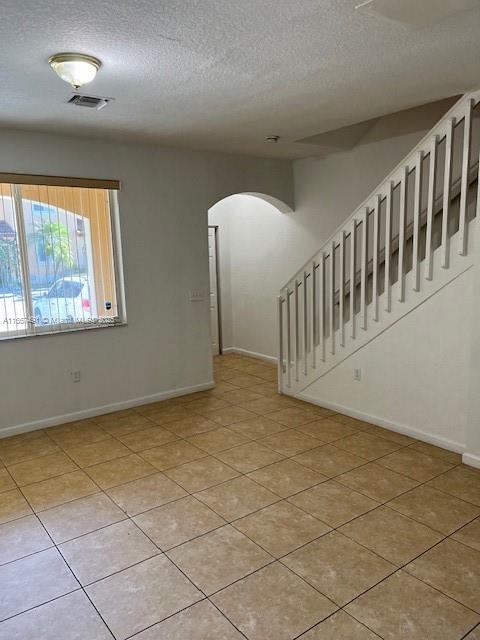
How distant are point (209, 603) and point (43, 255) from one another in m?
3.24

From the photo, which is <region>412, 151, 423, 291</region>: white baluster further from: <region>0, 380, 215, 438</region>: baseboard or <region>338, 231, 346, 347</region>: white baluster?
<region>0, 380, 215, 438</region>: baseboard

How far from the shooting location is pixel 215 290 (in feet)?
22.9

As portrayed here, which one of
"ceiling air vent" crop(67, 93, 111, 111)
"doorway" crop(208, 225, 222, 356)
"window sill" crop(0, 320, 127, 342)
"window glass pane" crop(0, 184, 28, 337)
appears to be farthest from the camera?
"doorway" crop(208, 225, 222, 356)

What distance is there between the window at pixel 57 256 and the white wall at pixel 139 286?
12cm

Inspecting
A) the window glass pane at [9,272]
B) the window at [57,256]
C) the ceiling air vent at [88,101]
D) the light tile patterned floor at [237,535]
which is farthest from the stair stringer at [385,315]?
the window glass pane at [9,272]

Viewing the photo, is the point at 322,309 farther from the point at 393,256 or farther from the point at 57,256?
the point at 57,256

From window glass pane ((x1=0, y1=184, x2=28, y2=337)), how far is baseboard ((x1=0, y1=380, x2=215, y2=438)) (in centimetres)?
86

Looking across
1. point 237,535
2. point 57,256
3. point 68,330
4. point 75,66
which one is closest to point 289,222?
point 57,256

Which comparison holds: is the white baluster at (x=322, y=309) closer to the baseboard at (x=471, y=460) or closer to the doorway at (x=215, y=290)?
the baseboard at (x=471, y=460)

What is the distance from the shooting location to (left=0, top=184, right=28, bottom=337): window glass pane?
4016 mm

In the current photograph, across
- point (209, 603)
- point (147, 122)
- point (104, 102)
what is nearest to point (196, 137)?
point (147, 122)

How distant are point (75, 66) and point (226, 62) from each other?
2.64ft

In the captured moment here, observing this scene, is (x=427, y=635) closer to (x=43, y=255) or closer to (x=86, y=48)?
(x=86, y=48)

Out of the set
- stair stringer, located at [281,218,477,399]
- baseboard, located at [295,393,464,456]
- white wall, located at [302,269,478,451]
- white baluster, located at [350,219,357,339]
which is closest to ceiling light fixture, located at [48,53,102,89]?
white baluster, located at [350,219,357,339]
